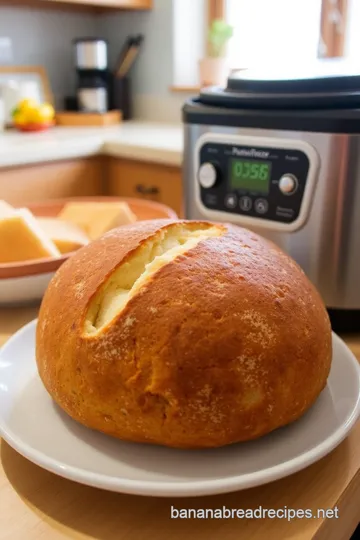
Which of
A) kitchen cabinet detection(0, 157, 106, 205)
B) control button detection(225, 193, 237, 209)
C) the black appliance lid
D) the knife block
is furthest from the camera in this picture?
the knife block

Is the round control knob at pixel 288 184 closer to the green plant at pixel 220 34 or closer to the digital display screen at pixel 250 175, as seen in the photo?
the digital display screen at pixel 250 175

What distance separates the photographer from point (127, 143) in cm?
175

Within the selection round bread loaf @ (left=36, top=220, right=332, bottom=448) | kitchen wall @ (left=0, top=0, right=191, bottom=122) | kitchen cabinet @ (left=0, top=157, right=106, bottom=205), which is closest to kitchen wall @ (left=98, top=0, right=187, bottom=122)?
kitchen wall @ (left=0, top=0, right=191, bottom=122)

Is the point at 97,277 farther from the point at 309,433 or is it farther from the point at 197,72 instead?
the point at 197,72

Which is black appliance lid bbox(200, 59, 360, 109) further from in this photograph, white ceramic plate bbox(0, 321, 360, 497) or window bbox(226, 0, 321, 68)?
window bbox(226, 0, 321, 68)

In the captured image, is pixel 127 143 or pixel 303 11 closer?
pixel 127 143

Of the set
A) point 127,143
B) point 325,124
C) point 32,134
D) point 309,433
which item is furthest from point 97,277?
point 32,134

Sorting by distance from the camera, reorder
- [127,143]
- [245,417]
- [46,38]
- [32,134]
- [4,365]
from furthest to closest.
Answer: [46,38] → [32,134] → [127,143] → [4,365] → [245,417]

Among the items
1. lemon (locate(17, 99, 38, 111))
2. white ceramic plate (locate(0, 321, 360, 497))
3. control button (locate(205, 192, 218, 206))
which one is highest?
lemon (locate(17, 99, 38, 111))

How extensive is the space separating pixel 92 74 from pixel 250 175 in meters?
1.78

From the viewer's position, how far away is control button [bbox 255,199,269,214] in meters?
0.74

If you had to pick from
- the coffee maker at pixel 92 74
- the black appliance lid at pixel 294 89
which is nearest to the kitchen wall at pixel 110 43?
the coffee maker at pixel 92 74

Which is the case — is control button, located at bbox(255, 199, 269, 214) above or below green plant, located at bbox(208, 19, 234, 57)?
below

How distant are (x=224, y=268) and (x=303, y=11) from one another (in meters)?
1.94
